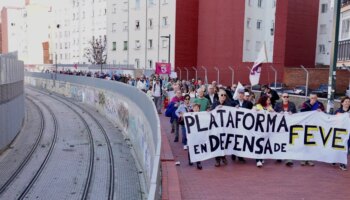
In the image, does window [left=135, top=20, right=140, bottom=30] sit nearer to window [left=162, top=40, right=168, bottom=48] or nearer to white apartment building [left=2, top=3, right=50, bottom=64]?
window [left=162, top=40, right=168, bottom=48]

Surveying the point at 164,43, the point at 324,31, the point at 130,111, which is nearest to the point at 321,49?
the point at 324,31

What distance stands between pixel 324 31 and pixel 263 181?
46.7m

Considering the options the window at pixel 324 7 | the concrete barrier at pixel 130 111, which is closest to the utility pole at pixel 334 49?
the concrete barrier at pixel 130 111

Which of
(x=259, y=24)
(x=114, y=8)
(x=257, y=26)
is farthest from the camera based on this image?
(x=114, y=8)

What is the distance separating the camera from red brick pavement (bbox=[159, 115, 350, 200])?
741 cm

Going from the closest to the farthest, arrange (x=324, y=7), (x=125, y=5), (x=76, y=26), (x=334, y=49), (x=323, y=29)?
1. (x=334, y=49)
2. (x=323, y=29)
3. (x=324, y=7)
4. (x=125, y=5)
5. (x=76, y=26)

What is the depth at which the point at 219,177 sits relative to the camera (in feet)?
27.7

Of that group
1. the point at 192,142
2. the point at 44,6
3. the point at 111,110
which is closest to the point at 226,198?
the point at 192,142

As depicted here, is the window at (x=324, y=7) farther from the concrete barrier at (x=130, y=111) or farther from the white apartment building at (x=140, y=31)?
the concrete barrier at (x=130, y=111)

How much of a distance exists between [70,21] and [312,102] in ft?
245

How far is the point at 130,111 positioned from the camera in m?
20.6

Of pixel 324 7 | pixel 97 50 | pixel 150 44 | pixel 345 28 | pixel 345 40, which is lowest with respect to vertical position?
pixel 97 50

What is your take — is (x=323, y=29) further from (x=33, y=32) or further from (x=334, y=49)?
(x=33, y=32)

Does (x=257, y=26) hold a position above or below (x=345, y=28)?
above
